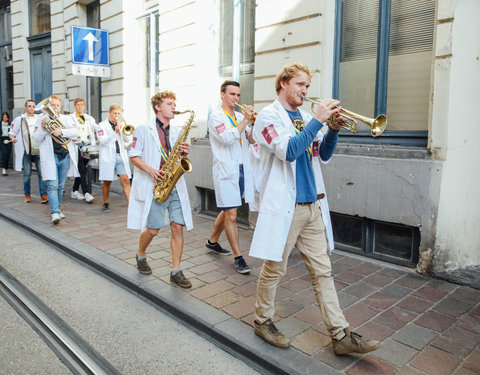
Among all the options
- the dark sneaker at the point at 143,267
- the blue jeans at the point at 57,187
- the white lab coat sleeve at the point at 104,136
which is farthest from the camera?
the white lab coat sleeve at the point at 104,136

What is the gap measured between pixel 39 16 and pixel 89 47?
Answer: 6.18 meters

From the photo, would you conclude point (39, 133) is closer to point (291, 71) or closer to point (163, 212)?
point (163, 212)

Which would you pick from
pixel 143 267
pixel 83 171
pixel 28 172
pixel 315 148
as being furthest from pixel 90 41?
pixel 315 148

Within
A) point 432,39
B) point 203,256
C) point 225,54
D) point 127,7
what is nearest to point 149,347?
point 203,256

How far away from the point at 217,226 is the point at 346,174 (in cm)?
180

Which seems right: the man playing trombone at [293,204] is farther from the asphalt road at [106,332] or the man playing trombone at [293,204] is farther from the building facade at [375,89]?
the building facade at [375,89]

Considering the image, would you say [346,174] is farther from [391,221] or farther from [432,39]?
[432,39]

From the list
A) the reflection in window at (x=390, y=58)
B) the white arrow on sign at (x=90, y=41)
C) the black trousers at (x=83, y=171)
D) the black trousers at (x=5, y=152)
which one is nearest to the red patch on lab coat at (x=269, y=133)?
the reflection in window at (x=390, y=58)

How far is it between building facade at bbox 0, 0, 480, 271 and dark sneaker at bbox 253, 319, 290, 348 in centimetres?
234

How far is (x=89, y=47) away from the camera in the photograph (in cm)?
1021

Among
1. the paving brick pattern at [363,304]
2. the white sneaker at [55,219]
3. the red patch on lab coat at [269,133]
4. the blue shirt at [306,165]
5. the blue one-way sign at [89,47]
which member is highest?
the blue one-way sign at [89,47]

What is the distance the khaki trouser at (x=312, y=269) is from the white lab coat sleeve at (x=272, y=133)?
50 cm

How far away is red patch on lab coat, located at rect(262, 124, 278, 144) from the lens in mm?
3104

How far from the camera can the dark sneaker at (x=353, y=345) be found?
10.0 ft
